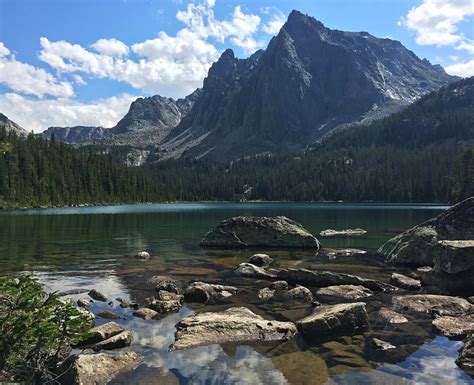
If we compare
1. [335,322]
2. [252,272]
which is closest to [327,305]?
[335,322]

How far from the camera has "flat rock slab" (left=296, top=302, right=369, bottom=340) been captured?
15.5 metres

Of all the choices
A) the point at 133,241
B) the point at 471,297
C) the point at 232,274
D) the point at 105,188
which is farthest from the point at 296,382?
the point at 105,188

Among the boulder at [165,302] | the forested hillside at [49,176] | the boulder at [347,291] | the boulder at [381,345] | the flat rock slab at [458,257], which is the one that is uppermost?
the forested hillside at [49,176]

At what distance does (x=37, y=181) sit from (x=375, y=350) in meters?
155

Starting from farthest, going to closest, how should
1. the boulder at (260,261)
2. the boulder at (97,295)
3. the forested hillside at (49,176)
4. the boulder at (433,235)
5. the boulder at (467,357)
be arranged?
the forested hillside at (49,176) → the boulder at (260,261) → the boulder at (433,235) → the boulder at (97,295) → the boulder at (467,357)

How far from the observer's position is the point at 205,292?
20.6 meters

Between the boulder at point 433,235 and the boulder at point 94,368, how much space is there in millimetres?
25172

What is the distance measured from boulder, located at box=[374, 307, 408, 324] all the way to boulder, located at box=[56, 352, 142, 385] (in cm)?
1023

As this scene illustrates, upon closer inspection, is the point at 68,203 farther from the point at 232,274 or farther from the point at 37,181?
the point at 232,274

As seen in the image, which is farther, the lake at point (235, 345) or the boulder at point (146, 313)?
the boulder at point (146, 313)

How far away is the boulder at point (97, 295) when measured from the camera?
20.6 meters

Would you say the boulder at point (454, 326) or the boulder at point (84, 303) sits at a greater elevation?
the boulder at point (84, 303)

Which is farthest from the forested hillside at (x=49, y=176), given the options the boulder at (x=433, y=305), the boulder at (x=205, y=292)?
the boulder at (x=433, y=305)

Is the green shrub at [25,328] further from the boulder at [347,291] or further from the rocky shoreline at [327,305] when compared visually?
the boulder at [347,291]
